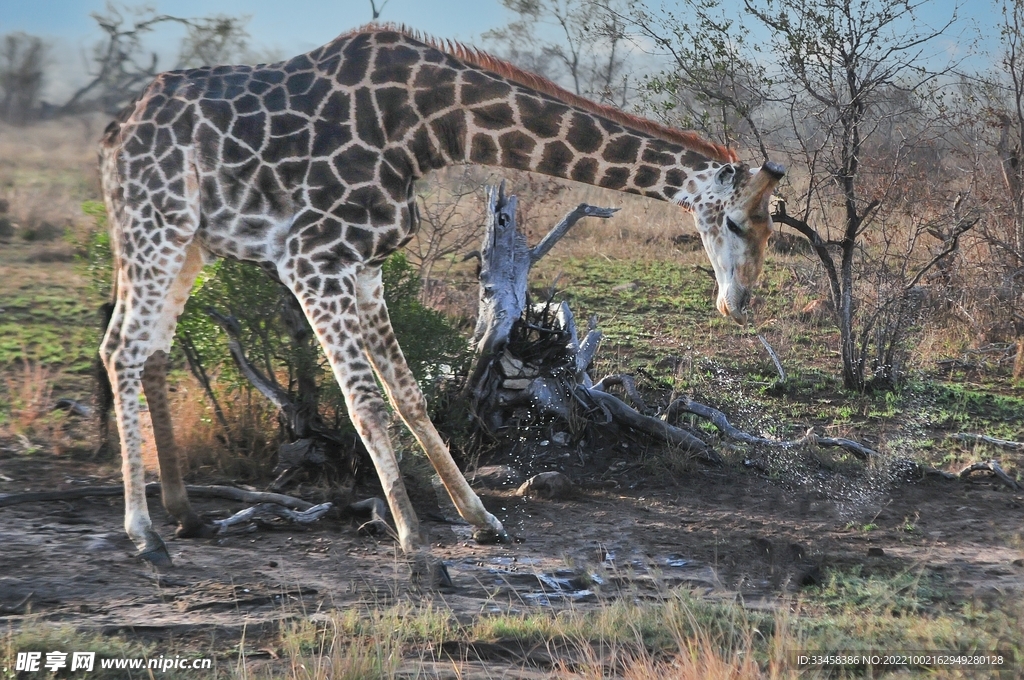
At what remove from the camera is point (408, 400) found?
620 cm

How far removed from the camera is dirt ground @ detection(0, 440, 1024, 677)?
4953 mm

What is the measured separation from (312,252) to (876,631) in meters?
3.48

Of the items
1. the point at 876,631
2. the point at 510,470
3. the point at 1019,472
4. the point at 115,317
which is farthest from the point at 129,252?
the point at 1019,472

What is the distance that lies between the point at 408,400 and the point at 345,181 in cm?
133

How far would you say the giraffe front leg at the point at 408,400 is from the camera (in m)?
6.17

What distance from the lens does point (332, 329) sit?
19.1 ft

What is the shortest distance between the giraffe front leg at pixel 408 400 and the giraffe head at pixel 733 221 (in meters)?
1.83

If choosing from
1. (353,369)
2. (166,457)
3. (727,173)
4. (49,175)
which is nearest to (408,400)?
(353,369)

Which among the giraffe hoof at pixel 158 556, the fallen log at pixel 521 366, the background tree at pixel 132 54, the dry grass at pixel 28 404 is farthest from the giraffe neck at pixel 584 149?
the background tree at pixel 132 54

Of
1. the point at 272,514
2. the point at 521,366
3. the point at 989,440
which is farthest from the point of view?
the point at 989,440

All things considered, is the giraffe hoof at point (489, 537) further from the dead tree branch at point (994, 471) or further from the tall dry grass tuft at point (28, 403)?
the tall dry grass tuft at point (28, 403)

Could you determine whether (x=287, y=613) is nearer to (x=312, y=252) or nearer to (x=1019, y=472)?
(x=312, y=252)

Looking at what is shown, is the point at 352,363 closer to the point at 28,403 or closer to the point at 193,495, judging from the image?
the point at 193,495

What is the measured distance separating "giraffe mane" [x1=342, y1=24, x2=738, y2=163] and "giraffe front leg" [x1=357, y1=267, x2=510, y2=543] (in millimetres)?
1378
